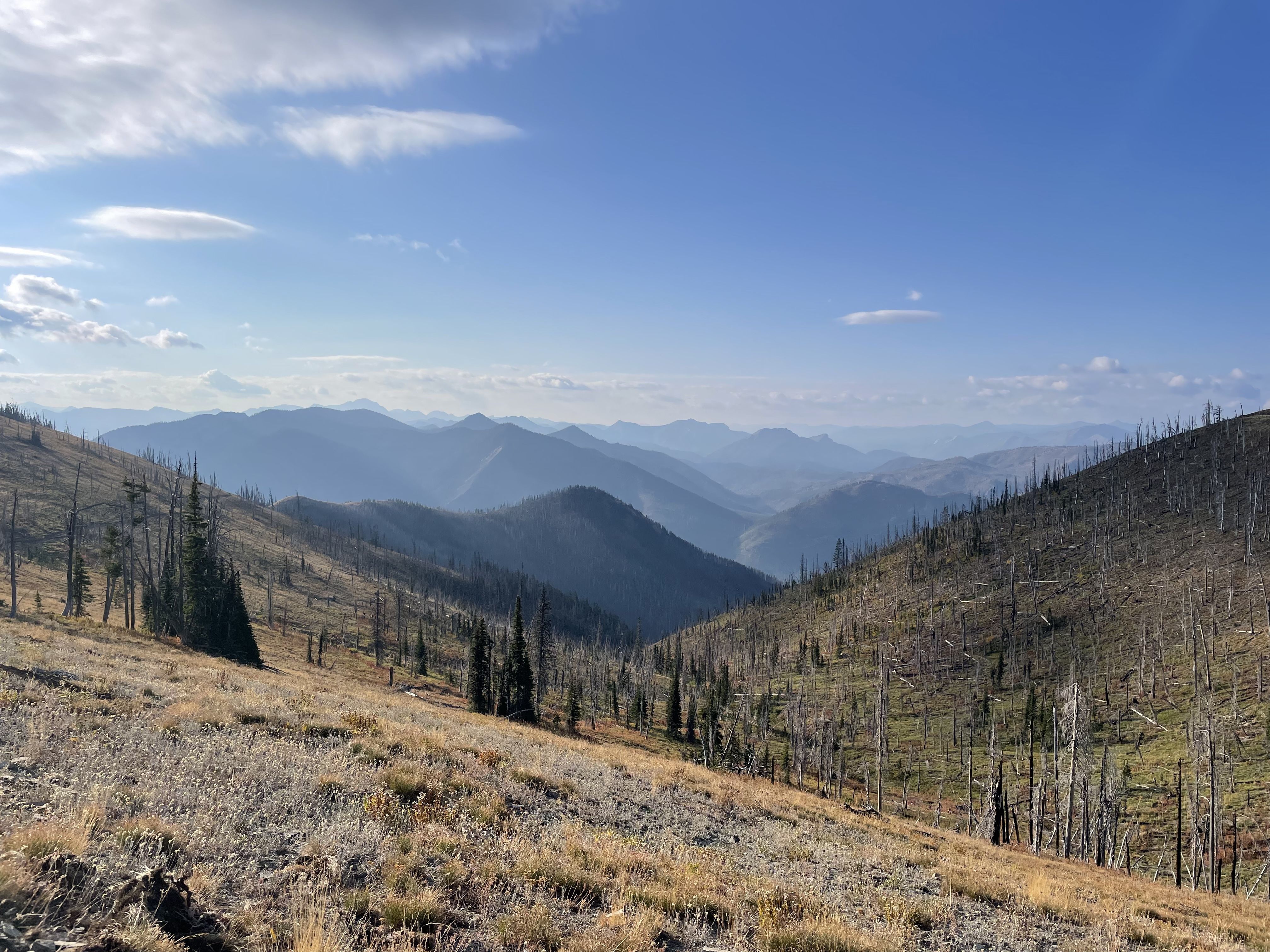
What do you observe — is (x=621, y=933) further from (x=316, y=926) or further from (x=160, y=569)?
(x=160, y=569)

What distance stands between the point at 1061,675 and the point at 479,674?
103 meters

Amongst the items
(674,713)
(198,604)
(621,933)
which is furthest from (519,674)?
(621,933)

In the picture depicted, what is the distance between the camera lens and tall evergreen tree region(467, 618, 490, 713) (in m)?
67.3

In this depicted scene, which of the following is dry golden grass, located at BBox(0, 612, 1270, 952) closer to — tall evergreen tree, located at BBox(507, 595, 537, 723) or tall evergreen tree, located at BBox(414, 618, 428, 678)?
tall evergreen tree, located at BBox(507, 595, 537, 723)

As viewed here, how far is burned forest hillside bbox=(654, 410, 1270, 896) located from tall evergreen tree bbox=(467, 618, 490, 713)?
29.5m

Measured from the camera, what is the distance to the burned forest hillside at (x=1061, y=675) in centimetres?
5647

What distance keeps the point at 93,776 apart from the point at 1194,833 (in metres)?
74.1

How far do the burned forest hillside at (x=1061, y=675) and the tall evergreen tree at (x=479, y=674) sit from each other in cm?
2953

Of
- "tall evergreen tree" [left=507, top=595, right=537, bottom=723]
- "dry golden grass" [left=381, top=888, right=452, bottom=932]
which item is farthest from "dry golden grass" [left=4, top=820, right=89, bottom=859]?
"tall evergreen tree" [left=507, top=595, right=537, bottom=723]

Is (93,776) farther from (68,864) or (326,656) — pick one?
(326,656)

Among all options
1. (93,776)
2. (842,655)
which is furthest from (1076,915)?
(842,655)

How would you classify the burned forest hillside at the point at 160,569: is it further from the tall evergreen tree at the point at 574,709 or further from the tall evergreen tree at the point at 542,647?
the tall evergreen tree at the point at 574,709

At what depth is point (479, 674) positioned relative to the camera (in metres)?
68.0

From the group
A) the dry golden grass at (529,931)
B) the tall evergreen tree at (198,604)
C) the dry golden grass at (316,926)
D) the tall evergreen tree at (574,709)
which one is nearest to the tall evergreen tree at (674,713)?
the tall evergreen tree at (574,709)
